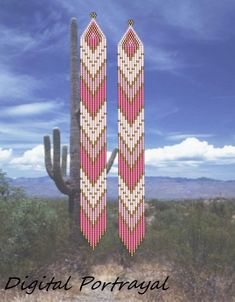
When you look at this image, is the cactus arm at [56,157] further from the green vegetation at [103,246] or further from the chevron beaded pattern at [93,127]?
the green vegetation at [103,246]

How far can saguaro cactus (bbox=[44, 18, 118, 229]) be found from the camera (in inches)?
611

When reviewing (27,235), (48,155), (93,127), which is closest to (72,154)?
(48,155)

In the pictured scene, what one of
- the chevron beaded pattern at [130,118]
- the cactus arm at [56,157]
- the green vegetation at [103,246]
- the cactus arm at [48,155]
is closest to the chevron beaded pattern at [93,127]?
the chevron beaded pattern at [130,118]

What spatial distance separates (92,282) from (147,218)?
17.2m

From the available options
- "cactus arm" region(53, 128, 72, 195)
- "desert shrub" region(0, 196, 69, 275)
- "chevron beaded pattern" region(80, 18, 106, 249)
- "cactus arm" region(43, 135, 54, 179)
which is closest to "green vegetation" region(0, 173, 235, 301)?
"desert shrub" region(0, 196, 69, 275)

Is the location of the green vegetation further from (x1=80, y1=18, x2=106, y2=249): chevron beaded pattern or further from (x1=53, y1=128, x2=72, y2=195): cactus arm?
(x1=53, y1=128, x2=72, y2=195): cactus arm

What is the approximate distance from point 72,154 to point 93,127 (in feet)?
8.31

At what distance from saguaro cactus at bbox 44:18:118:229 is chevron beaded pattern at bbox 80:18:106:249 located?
811mm

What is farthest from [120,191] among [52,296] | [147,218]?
[147,218]

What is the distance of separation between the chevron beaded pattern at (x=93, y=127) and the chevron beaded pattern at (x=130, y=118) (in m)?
0.47

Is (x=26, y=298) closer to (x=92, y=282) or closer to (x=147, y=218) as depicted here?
(x=92, y=282)

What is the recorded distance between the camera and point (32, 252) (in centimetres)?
1360

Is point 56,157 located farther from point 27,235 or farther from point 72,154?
point 27,235

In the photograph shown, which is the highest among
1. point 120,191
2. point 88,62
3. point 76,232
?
point 88,62
